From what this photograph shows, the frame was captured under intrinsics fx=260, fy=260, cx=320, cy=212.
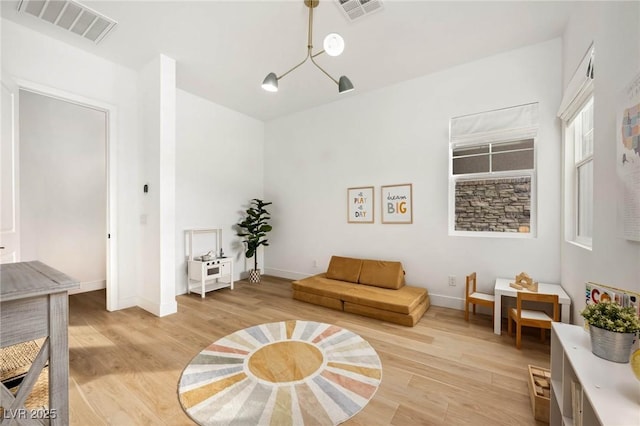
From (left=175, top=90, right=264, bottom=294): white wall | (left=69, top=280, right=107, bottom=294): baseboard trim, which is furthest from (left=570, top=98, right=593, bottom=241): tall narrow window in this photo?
(left=69, top=280, right=107, bottom=294): baseboard trim

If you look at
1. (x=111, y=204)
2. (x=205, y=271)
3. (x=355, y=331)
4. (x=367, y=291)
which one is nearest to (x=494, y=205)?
(x=367, y=291)

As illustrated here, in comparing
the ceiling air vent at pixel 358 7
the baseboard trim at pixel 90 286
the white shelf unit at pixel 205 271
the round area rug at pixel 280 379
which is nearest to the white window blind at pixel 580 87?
the ceiling air vent at pixel 358 7

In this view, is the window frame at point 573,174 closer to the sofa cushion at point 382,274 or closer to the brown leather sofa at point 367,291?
the brown leather sofa at point 367,291

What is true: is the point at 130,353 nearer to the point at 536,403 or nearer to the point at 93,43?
the point at 536,403

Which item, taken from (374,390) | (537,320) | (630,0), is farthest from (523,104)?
(374,390)

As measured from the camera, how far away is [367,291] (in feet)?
11.1

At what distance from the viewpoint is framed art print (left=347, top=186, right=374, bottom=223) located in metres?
4.05

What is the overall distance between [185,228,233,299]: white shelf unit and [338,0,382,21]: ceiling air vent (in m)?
3.57

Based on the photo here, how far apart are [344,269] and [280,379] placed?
2.18 metres

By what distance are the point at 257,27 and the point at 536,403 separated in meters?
3.80

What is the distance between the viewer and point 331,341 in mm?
2533

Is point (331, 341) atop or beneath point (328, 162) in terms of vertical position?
beneath

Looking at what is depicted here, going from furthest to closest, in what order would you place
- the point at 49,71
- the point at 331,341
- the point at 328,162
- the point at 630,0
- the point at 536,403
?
the point at 328,162 < the point at 49,71 < the point at 331,341 < the point at 536,403 < the point at 630,0

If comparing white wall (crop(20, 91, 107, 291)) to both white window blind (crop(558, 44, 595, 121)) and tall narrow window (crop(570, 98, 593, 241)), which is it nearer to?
white window blind (crop(558, 44, 595, 121))
